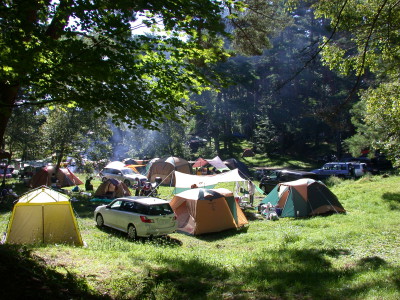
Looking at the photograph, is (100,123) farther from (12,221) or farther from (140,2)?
(140,2)

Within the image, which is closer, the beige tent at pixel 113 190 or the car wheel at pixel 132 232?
the car wheel at pixel 132 232

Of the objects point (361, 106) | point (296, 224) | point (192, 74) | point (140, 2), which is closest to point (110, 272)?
point (192, 74)

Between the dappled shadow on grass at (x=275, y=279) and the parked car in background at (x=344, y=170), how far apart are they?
67.1 ft

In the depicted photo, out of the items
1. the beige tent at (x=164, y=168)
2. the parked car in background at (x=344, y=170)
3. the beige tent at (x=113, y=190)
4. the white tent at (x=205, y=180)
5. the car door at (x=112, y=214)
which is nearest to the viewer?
the car door at (x=112, y=214)

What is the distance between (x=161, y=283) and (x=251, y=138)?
1818 inches

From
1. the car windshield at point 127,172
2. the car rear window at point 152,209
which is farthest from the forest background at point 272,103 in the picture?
the car rear window at point 152,209

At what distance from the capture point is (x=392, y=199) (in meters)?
14.8

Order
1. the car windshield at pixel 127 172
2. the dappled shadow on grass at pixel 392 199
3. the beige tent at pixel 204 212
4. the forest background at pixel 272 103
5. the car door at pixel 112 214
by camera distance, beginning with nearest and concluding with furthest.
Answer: the forest background at pixel 272 103
the car door at pixel 112 214
the beige tent at pixel 204 212
the dappled shadow on grass at pixel 392 199
the car windshield at pixel 127 172

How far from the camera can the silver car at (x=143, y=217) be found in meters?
10.3

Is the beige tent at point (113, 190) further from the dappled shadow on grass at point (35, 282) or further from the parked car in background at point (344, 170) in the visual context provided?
the parked car in background at point (344, 170)

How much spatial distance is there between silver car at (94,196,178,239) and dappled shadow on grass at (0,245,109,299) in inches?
199

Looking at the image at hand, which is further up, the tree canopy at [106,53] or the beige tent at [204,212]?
the tree canopy at [106,53]

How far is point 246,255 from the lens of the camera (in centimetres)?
816

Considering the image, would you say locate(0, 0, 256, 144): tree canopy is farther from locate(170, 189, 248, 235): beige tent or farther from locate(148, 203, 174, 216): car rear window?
locate(170, 189, 248, 235): beige tent
